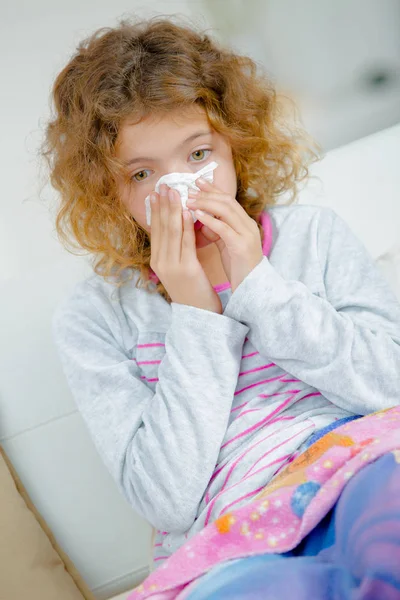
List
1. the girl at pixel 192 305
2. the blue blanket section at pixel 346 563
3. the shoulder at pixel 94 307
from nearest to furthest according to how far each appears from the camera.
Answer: the blue blanket section at pixel 346 563, the girl at pixel 192 305, the shoulder at pixel 94 307

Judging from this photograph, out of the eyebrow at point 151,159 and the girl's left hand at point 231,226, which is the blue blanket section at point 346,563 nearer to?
the girl's left hand at point 231,226

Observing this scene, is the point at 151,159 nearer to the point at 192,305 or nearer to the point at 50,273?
the point at 192,305

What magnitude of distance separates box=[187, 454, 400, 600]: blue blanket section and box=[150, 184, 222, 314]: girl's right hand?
399 millimetres

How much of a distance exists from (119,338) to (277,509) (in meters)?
0.47

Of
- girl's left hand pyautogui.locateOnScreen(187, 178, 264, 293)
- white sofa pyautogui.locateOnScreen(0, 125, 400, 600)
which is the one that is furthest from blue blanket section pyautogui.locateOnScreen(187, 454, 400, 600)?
white sofa pyautogui.locateOnScreen(0, 125, 400, 600)

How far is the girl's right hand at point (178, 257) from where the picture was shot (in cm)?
94

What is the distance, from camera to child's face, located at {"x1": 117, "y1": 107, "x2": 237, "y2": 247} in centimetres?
92

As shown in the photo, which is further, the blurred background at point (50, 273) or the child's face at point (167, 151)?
the blurred background at point (50, 273)

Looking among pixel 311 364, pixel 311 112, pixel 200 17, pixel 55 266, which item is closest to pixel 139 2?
pixel 200 17

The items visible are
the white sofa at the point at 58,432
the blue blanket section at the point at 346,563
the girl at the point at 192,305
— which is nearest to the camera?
the blue blanket section at the point at 346,563

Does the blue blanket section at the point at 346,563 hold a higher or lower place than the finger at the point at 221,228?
lower

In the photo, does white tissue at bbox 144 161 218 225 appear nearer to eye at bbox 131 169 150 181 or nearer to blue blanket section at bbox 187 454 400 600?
eye at bbox 131 169 150 181

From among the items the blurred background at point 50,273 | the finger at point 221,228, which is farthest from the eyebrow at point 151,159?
the blurred background at point 50,273

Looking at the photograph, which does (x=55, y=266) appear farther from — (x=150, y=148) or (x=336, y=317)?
(x=336, y=317)
